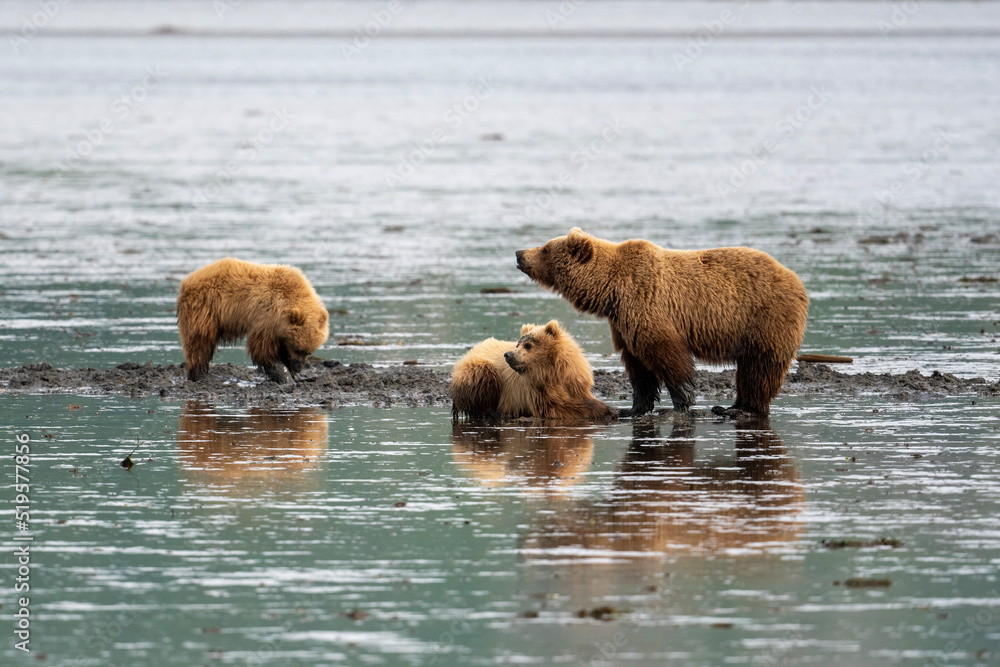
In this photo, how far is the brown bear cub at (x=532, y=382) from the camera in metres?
11.5

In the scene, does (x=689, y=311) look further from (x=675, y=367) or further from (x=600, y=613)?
(x=600, y=613)

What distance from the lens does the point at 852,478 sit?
9.42 m

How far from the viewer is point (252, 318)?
13.5 meters

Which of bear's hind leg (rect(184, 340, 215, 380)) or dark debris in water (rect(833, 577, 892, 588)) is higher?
bear's hind leg (rect(184, 340, 215, 380))

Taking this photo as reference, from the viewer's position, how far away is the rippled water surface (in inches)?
265

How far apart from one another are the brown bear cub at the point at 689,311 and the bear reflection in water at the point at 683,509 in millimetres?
1052

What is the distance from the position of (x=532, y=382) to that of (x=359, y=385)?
2.28 meters

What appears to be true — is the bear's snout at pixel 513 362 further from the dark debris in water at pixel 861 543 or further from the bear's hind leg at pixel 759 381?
the dark debris in water at pixel 861 543

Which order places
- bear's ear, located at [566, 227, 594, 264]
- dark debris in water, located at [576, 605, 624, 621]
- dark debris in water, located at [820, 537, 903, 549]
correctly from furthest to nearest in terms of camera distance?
bear's ear, located at [566, 227, 594, 264], dark debris in water, located at [820, 537, 903, 549], dark debris in water, located at [576, 605, 624, 621]

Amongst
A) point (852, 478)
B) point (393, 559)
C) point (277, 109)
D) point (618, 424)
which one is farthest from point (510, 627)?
point (277, 109)

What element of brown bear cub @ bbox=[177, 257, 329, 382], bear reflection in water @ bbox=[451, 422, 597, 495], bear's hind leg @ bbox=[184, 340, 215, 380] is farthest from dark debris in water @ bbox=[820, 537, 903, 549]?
bear's hind leg @ bbox=[184, 340, 215, 380]

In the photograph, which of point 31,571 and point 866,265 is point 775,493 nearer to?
point 31,571

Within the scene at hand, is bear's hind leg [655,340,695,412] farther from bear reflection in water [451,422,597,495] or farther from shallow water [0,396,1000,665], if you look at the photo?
bear reflection in water [451,422,597,495]

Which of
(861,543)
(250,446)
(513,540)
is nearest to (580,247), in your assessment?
(250,446)
